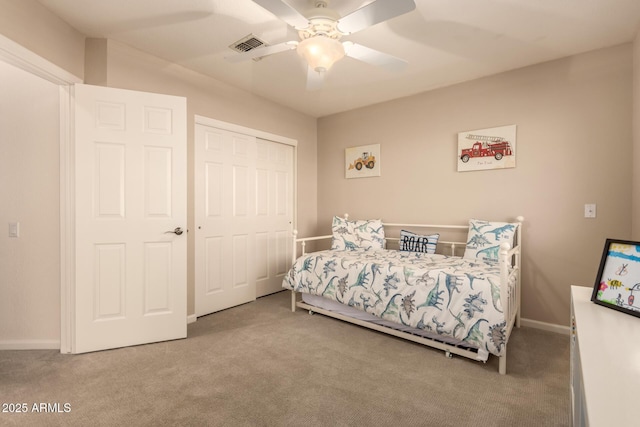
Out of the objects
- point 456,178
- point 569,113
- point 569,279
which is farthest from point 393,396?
point 569,113

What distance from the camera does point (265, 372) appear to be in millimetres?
1931

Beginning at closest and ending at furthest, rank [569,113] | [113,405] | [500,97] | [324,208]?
[113,405]
[569,113]
[500,97]
[324,208]

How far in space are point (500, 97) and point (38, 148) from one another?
3771mm

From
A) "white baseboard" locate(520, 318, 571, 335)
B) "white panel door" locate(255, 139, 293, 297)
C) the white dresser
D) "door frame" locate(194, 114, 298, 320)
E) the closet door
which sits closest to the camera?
the white dresser

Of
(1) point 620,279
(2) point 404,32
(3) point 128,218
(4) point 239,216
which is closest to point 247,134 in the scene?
(4) point 239,216

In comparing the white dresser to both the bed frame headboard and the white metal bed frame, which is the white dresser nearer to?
the white metal bed frame

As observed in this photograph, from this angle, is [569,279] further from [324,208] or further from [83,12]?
[83,12]

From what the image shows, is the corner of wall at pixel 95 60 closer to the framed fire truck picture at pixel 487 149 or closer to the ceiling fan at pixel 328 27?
the ceiling fan at pixel 328 27

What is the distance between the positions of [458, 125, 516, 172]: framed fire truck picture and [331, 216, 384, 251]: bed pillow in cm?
104

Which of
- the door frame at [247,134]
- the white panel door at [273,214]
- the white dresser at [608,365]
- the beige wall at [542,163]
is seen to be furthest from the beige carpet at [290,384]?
the white panel door at [273,214]

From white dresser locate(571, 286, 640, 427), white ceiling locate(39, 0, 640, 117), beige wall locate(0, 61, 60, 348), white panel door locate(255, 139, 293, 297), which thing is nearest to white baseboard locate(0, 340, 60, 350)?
beige wall locate(0, 61, 60, 348)

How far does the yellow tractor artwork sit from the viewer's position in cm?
364

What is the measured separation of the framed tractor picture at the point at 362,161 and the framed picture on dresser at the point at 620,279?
2578 mm

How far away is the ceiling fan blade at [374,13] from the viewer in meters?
1.30
